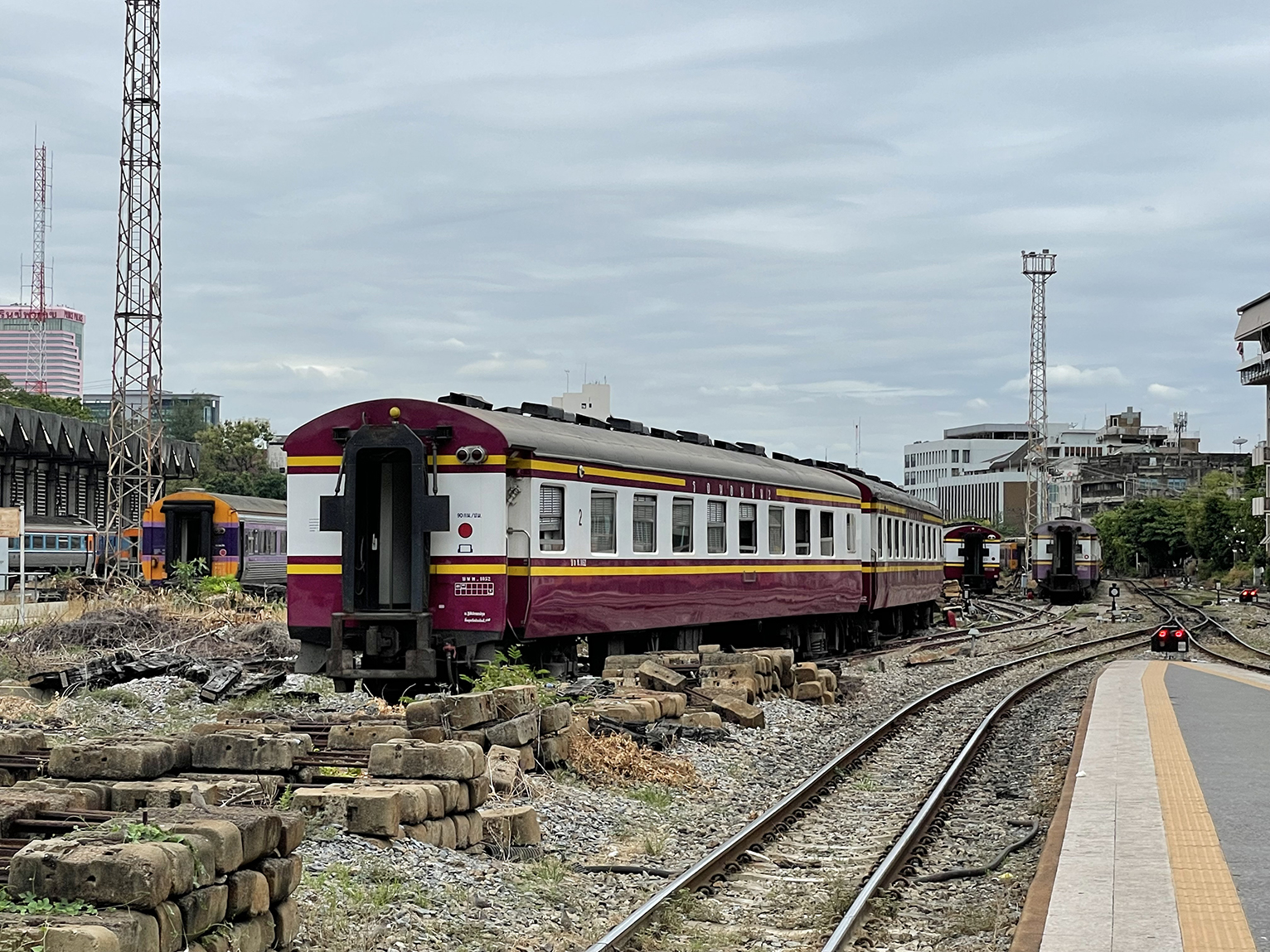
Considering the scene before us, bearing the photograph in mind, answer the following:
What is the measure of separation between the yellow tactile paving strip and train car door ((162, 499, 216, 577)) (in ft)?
85.2

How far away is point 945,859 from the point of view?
10047 millimetres

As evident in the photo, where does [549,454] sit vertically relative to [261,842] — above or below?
above

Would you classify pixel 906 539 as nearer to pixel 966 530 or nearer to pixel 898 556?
pixel 898 556

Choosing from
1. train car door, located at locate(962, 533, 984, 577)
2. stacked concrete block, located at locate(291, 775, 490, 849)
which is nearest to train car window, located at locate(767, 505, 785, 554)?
stacked concrete block, located at locate(291, 775, 490, 849)

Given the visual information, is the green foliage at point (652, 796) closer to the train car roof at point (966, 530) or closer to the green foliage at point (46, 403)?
the train car roof at point (966, 530)

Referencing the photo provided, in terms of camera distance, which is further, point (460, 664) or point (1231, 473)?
point (1231, 473)

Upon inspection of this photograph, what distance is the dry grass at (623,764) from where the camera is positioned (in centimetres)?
1205

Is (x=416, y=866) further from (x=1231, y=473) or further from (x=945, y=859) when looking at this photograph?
(x=1231, y=473)

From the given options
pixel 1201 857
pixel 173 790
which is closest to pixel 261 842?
pixel 173 790

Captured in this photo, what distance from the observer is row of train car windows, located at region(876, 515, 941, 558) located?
29.4 meters

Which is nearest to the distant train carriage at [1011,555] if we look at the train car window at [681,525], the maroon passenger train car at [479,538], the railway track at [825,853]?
the train car window at [681,525]

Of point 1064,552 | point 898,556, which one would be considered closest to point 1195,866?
point 898,556

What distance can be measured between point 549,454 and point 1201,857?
844 centimetres

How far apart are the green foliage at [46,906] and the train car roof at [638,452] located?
9206mm
